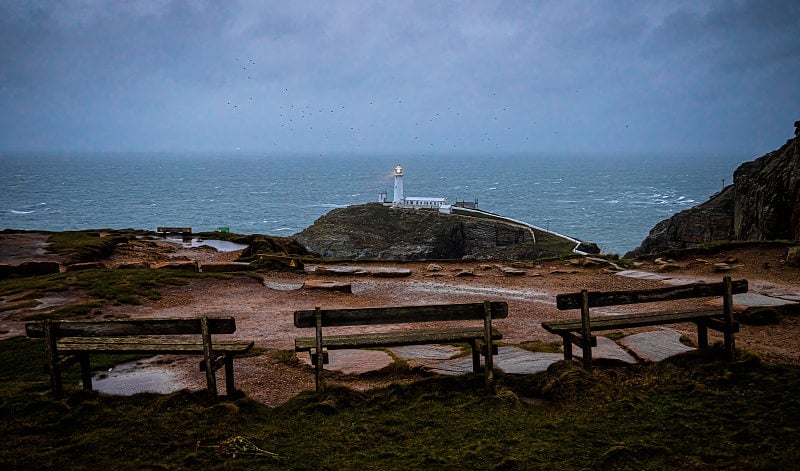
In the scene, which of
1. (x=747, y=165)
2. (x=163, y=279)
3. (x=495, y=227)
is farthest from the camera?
(x=495, y=227)

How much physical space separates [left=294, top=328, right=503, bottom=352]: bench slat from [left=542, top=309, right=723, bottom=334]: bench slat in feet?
2.97

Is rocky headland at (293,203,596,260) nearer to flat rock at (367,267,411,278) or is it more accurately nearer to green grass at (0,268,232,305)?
flat rock at (367,267,411,278)

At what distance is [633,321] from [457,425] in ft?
9.07

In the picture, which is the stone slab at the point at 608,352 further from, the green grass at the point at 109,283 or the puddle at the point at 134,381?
the green grass at the point at 109,283

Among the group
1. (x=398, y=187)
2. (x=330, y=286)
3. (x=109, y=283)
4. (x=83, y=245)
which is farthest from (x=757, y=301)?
(x=398, y=187)

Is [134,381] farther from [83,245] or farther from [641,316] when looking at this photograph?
[83,245]

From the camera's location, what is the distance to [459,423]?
5.91 m

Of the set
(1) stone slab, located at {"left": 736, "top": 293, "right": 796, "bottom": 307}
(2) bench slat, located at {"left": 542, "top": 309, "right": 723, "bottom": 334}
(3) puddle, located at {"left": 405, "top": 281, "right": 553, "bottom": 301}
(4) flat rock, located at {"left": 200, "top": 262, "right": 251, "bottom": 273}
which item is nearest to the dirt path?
(3) puddle, located at {"left": 405, "top": 281, "right": 553, "bottom": 301}

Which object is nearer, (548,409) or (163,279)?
(548,409)

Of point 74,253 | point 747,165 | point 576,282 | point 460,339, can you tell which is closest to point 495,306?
point 460,339

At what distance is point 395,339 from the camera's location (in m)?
6.64

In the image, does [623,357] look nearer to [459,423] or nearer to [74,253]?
[459,423]

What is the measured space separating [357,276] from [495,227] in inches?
2061

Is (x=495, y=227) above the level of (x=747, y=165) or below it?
below
